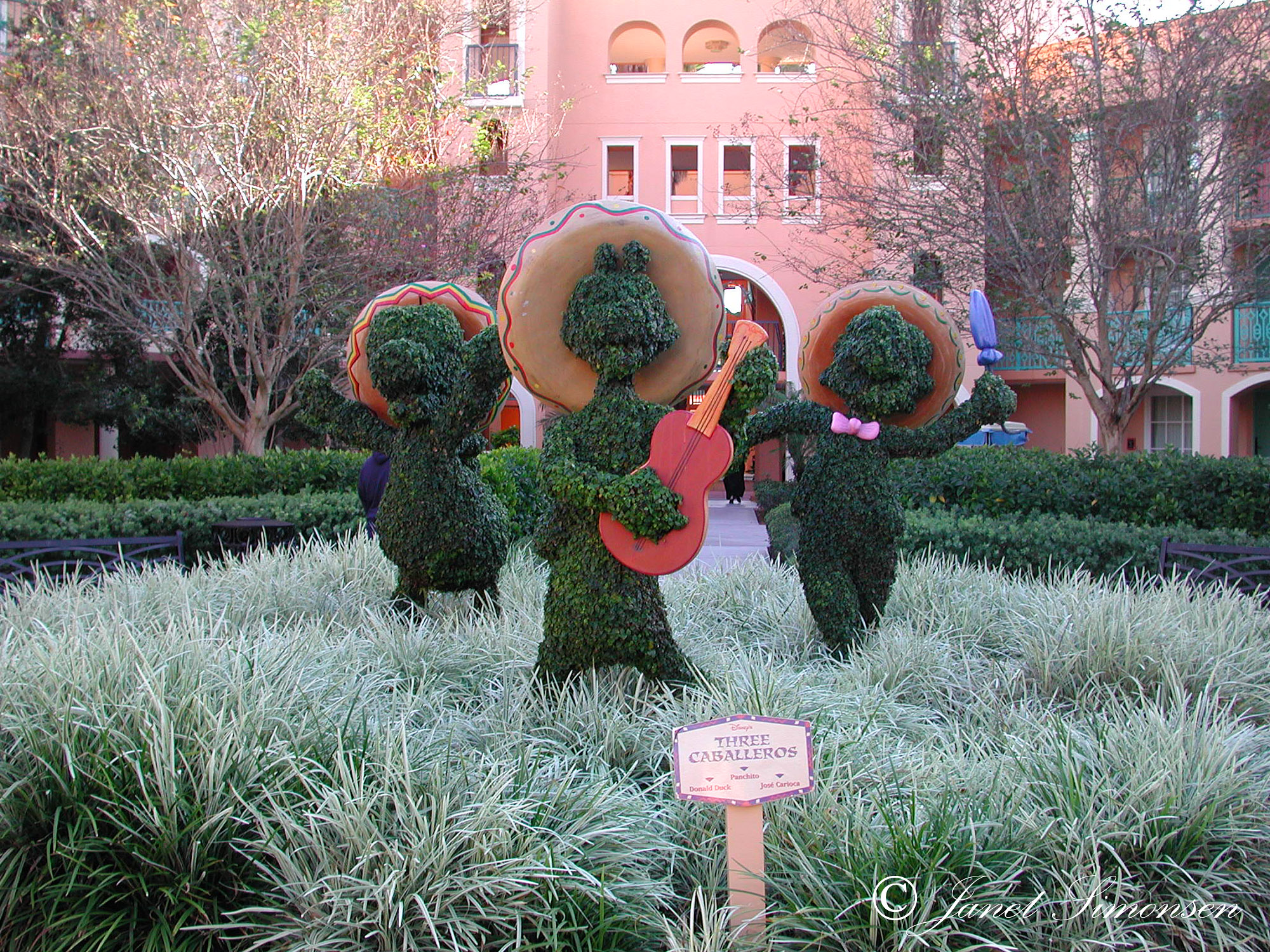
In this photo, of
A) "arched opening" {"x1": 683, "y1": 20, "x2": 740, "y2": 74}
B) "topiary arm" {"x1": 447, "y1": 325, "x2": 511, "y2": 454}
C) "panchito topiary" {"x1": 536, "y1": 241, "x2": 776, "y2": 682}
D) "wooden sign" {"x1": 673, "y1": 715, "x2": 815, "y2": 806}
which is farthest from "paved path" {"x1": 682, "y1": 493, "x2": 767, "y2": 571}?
"arched opening" {"x1": 683, "y1": 20, "x2": 740, "y2": 74}

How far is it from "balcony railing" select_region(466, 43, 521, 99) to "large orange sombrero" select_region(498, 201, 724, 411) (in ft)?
28.3

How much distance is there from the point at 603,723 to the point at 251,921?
1.23 m

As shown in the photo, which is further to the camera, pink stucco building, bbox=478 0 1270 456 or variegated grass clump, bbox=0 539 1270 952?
pink stucco building, bbox=478 0 1270 456

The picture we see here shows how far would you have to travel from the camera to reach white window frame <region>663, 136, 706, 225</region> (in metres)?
17.8

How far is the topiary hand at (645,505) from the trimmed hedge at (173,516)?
3890mm

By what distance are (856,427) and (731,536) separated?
754 cm

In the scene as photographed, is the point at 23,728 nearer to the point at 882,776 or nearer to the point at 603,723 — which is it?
the point at 603,723

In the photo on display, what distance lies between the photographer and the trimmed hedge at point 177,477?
8.38 metres

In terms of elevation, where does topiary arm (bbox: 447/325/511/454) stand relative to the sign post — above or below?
above

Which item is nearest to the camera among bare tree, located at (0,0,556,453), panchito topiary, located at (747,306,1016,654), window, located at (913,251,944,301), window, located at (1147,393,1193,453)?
panchito topiary, located at (747,306,1016,654)

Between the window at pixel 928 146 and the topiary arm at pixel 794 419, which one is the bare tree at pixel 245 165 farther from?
the topiary arm at pixel 794 419

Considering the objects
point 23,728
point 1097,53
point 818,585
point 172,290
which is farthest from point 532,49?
point 23,728

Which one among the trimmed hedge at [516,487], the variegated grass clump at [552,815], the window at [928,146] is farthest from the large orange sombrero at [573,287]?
the window at [928,146]

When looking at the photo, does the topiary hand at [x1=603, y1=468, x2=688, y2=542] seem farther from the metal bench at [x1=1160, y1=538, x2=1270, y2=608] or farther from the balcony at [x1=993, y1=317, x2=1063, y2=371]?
the balcony at [x1=993, y1=317, x2=1063, y2=371]
